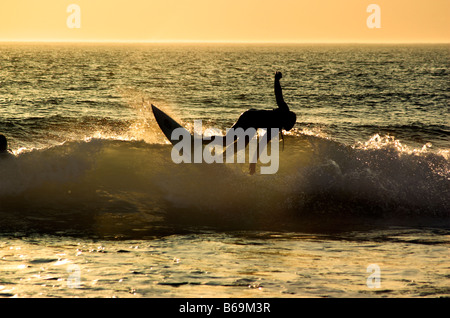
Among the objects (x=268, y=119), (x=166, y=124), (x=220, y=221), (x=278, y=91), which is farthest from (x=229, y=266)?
(x=166, y=124)

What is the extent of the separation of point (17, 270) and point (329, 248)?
15.1ft

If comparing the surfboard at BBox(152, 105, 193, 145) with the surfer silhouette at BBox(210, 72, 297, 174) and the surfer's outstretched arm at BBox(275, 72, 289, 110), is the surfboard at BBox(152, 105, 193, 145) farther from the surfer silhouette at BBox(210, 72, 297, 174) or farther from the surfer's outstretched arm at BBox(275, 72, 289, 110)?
the surfer's outstretched arm at BBox(275, 72, 289, 110)

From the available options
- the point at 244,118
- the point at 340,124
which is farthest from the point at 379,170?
the point at 340,124

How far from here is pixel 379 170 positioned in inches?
515

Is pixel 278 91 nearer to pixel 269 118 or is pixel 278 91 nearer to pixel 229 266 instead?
pixel 269 118

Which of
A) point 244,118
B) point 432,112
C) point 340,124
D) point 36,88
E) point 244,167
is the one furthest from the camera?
point 36,88

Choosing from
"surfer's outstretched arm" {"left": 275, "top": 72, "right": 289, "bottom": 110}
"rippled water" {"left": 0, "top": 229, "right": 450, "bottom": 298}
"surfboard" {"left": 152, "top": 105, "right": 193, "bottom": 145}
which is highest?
"surfer's outstretched arm" {"left": 275, "top": 72, "right": 289, "bottom": 110}

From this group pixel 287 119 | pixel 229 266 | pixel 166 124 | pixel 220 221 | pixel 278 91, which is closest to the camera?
pixel 229 266

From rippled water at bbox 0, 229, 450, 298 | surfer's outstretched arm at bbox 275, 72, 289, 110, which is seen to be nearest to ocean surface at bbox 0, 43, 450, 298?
rippled water at bbox 0, 229, 450, 298

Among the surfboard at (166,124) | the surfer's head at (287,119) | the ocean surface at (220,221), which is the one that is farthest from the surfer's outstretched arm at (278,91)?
the surfboard at (166,124)

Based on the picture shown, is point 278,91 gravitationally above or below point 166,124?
above

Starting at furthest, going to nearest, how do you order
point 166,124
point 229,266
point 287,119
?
point 166,124, point 287,119, point 229,266

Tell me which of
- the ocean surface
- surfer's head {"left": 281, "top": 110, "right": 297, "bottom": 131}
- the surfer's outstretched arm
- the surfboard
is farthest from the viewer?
the surfboard
